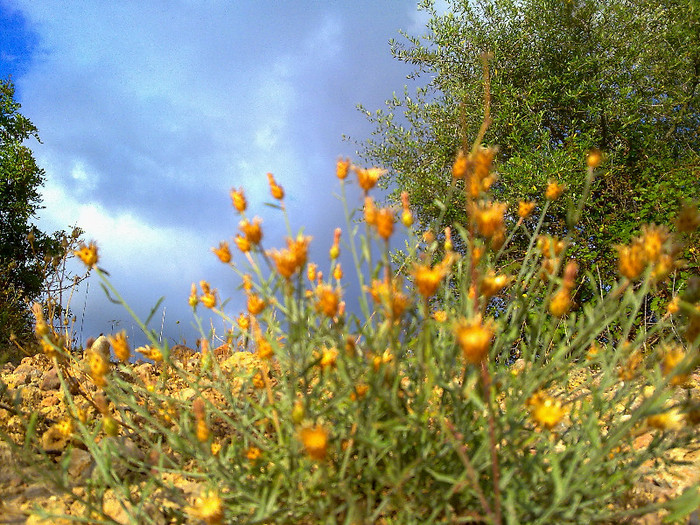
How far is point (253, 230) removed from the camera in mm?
1238

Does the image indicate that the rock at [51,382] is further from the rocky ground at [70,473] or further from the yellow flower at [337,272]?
the yellow flower at [337,272]

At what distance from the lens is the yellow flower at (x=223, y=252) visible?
1551mm

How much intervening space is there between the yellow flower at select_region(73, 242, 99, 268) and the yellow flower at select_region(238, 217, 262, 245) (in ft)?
1.96

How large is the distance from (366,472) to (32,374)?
2722 millimetres

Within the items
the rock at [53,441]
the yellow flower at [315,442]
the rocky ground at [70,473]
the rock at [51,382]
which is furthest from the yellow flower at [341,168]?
the rock at [51,382]

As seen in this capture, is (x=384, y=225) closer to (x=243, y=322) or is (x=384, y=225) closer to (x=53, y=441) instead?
(x=243, y=322)

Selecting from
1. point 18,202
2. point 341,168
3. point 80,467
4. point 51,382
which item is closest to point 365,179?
point 341,168

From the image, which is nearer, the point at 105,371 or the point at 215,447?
the point at 105,371

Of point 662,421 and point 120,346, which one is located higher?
point 120,346

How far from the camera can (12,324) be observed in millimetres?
6629

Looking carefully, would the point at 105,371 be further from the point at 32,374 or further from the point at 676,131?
the point at 676,131

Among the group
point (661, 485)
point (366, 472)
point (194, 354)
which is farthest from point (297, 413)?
point (194, 354)

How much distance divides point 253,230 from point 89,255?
64 centimetres

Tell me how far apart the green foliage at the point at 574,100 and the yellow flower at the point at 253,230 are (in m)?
5.28
